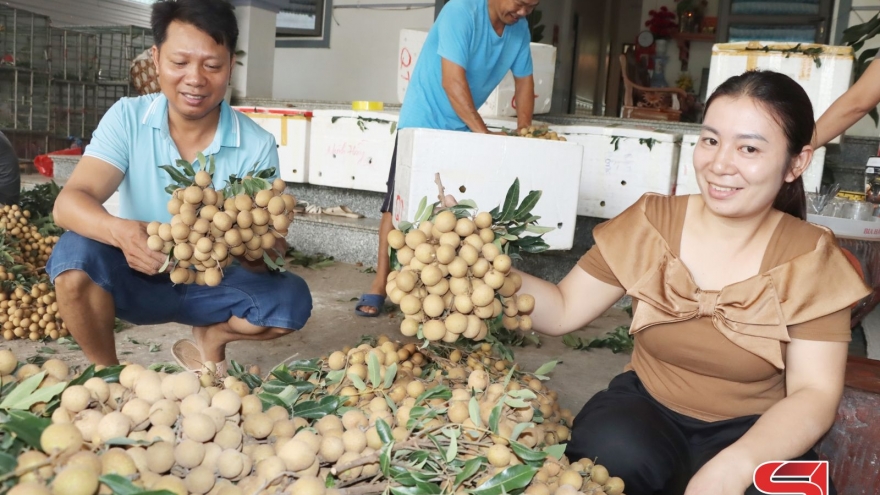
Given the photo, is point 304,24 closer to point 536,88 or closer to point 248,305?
point 536,88

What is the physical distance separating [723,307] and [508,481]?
74 centimetres

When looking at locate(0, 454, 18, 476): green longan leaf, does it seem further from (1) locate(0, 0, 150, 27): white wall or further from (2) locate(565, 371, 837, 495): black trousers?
(1) locate(0, 0, 150, 27): white wall

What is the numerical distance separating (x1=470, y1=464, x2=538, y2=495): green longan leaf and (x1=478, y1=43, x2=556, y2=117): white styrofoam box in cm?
376

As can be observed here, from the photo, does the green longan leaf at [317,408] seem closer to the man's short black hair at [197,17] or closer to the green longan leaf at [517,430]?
the green longan leaf at [517,430]

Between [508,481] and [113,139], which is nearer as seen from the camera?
[508,481]

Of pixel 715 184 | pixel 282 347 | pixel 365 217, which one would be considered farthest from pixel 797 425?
pixel 365 217

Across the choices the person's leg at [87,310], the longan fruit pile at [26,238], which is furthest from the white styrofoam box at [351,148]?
the person's leg at [87,310]

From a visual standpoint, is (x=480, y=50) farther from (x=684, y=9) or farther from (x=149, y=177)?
(x=684, y=9)

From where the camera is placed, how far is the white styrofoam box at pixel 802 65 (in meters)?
3.72

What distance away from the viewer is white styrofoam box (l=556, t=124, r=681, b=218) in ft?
12.4

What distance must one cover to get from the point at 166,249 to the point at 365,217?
335 cm

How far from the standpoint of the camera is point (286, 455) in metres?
0.89

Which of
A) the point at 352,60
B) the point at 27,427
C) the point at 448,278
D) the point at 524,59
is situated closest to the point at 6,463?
the point at 27,427

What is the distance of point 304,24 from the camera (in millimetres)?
7539
